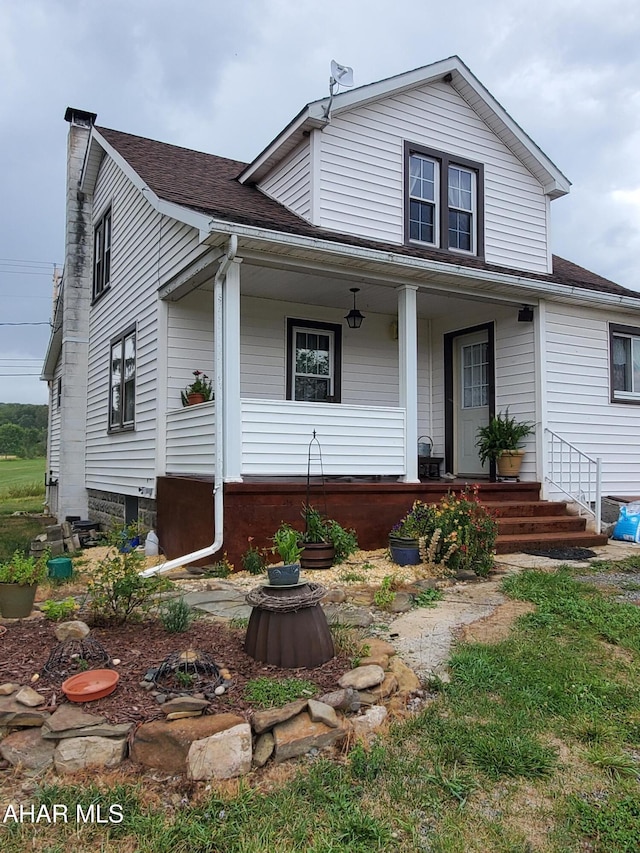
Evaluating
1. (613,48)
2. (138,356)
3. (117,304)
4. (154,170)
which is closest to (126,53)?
(154,170)

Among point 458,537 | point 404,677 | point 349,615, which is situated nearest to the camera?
point 404,677

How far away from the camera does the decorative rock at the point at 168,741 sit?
248cm

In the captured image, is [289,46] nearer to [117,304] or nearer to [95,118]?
[95,118]

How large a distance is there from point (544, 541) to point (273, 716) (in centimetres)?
572

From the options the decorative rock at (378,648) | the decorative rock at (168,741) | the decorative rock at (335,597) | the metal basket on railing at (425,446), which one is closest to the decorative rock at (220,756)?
the decorative rock at (168,741)

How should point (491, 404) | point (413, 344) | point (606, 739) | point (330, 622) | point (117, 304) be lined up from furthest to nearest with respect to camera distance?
point (117, 304) → point (491, 404) → point (413, 344) → point (330, 622) → point (606, 739)

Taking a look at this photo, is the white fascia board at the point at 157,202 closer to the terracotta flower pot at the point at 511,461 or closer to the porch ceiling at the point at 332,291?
the porch ceiling at the point at 332,291

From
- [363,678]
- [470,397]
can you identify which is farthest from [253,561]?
[470,397]

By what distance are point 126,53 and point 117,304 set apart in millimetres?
5456

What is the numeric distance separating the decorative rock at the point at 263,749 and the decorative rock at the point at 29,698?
1.00m

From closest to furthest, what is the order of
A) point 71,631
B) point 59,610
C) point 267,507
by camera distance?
1. point 71,631
2. point 59,610
3. point 267,507

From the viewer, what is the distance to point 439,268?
7734 mm

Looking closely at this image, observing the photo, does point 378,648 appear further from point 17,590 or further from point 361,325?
point 361,325

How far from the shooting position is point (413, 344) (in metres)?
7.88
